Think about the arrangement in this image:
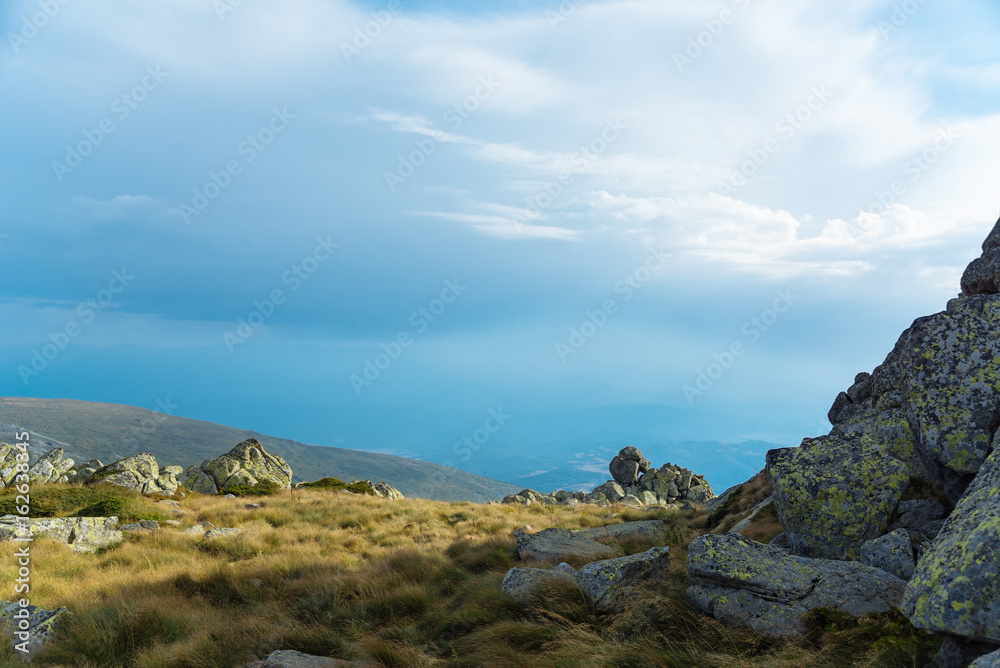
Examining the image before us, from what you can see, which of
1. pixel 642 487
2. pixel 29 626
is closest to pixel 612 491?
pixel 642 487

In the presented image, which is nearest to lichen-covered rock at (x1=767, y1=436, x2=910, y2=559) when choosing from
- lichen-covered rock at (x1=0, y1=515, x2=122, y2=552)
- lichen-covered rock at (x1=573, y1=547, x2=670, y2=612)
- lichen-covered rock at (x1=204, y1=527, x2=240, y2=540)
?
lichen-covered rock at (x1=573, y1=547, x2=670, y2=612)

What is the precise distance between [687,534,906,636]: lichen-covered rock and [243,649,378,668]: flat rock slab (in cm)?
494

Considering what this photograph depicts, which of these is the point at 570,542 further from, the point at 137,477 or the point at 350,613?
the point at 137,477

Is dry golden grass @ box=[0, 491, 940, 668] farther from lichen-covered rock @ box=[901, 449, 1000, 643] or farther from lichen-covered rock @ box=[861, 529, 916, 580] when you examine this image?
lichen-covered rock @ box=[861, 529, 916, 580]

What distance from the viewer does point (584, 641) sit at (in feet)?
23.9

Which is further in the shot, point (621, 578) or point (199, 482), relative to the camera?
point (199, 482)

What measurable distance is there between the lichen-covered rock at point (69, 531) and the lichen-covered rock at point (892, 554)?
20654mm

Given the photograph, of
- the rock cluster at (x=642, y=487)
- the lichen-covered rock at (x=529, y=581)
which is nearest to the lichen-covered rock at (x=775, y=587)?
the lichen-covered rock at (x=529, y=581)

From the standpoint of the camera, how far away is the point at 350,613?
10477 mm

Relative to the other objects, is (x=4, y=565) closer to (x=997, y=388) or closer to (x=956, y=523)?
(x=956, y=523)

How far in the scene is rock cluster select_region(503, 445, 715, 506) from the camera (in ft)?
173

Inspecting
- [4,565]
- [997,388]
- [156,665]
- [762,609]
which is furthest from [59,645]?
[997,388]

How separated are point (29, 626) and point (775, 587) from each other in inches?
491

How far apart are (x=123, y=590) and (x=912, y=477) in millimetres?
15874
